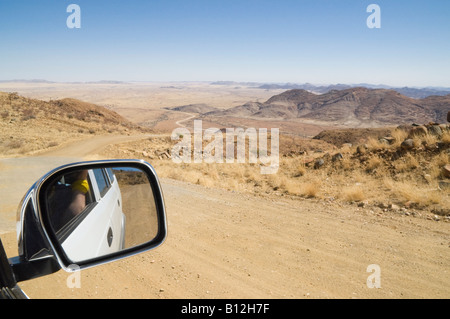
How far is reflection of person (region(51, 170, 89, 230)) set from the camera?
169 cm

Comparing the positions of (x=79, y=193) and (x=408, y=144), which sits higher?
(x=79, y=193)

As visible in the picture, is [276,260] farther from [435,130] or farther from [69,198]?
[435,130]

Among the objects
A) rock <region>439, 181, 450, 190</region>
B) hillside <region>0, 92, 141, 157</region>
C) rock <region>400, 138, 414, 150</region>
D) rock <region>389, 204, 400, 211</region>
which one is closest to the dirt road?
rock <region>389, 204, 400, 211</region>

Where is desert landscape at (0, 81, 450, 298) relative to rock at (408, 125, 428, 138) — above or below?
below

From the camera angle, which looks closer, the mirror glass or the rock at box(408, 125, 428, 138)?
the mirror glass

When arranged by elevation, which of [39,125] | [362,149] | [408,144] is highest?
[39,125]

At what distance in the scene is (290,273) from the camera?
396cm

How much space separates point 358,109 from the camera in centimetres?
8662

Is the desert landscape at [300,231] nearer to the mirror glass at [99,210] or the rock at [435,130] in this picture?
the rock at [435,130]

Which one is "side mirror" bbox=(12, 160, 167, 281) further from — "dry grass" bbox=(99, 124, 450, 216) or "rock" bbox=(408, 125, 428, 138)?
"rock" bbox=(408, 125, 428, 138)

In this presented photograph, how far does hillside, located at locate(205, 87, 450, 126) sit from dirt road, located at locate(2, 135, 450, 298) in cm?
7397

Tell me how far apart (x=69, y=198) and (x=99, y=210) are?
1.30 feet

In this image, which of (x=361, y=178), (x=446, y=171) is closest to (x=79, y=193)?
(x=446, y=171)
